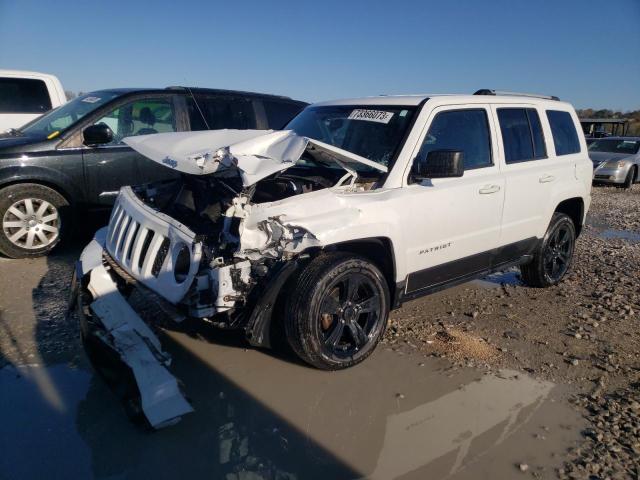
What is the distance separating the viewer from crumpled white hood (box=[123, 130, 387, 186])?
310 centimetres

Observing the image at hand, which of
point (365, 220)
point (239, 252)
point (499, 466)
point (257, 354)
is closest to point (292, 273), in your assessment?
point (239, 252)

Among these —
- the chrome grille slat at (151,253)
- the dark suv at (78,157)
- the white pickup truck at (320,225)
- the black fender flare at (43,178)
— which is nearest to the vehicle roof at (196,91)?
the dark suv at (78,157)

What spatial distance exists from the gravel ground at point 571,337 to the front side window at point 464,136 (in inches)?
56.3

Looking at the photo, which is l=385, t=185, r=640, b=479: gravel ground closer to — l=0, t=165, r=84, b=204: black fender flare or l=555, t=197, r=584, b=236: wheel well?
l=555, t=197, r=584, b=236: wheel well

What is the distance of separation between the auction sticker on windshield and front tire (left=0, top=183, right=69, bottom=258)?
364cm

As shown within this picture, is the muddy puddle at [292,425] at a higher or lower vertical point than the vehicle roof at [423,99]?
lower

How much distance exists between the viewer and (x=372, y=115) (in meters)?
4.03

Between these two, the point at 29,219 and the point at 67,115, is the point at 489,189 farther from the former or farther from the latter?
the point at 67,115

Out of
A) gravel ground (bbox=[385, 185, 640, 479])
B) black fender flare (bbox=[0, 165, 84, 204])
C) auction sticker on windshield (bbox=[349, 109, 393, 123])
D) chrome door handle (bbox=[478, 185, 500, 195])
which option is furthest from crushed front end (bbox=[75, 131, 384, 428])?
black fender flare (bbox=[0, 165, 84, 204])

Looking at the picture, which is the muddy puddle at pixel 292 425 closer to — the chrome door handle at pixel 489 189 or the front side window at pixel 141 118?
the chrome door handle at pixel 489 189

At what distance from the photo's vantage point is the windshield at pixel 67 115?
586cm

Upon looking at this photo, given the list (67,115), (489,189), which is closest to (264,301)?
(489,189)

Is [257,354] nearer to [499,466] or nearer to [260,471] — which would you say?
[260,471]

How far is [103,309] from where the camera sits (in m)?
3.20
